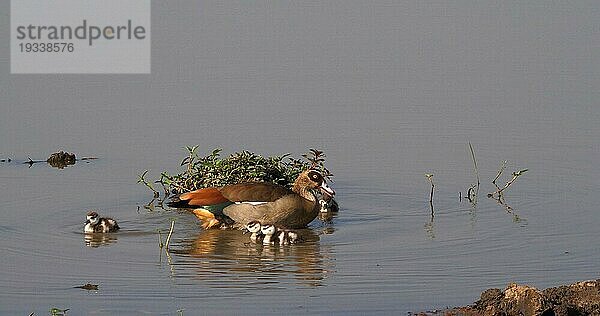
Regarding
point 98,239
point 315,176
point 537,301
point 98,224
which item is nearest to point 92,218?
point 98,224

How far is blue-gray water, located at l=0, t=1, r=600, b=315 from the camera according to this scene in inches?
381

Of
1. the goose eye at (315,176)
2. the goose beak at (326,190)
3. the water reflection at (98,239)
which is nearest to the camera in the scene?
the water reflection at (98,239)

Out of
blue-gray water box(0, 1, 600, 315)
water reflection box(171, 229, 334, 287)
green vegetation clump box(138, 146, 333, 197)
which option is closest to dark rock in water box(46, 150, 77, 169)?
blue-gray water box(0, 1, 600, 315)

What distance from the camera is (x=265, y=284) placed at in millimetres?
9555

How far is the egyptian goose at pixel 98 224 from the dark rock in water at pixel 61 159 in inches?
134

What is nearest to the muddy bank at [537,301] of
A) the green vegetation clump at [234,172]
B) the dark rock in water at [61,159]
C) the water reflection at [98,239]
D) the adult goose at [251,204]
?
the water reflection at [98,239]

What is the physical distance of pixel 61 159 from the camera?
15.1 m

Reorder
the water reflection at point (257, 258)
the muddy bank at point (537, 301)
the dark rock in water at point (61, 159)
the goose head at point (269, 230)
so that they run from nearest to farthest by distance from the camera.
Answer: the muddy bank at point (537, 301) → the water reflection at point (257, 258) → the goose head at point (269, 230) → the dark rock in water at point (61, 159)

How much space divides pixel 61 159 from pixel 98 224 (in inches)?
146

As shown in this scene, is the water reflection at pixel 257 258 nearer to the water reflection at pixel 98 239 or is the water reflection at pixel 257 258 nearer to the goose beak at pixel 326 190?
the goose beak at pixel 326 190

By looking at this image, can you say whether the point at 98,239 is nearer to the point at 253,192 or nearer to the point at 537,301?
the point at 253,192

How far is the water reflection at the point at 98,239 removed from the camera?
11203 millimetres

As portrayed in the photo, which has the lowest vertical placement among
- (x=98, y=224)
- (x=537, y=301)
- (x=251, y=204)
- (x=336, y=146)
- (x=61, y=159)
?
(x=537, y=301)

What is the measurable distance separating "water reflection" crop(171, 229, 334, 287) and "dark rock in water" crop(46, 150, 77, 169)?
3548mm
